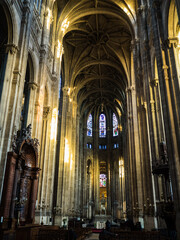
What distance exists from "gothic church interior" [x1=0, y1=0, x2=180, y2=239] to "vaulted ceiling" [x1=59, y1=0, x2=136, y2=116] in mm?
129

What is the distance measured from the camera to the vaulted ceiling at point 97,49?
23.9 m

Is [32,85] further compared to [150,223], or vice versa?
[32,85]

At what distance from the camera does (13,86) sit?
11.7 m

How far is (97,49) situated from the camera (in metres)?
30.2

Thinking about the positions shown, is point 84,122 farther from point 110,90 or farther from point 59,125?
point 59,125

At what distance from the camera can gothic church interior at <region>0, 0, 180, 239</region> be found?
1038 centimetres

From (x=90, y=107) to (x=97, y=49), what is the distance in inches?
563

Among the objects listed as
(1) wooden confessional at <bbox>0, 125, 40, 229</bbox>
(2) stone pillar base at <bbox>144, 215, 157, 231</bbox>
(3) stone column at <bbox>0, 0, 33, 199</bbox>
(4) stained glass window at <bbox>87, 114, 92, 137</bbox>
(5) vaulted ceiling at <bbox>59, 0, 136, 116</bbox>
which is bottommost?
(2) stone pillar base at <bbox>144, 215, 157, 231</bbox>

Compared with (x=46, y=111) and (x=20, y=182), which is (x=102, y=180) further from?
(x=20, y=182)

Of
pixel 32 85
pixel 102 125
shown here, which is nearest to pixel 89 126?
pixel 102 125

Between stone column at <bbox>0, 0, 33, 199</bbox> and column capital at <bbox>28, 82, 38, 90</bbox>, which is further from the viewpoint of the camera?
column capital at <bbox>28, 82, 38, 90</bbox>

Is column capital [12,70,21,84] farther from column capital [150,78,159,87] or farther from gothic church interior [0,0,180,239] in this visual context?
column capital [150,78,159,87]

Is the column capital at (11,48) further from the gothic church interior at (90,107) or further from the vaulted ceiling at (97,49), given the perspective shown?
the vaulted ceiling at (97,49)

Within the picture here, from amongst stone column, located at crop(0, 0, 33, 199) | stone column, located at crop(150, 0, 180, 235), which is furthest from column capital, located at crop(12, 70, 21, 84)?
stone column, located at crop(150, 0, 180, 235)
